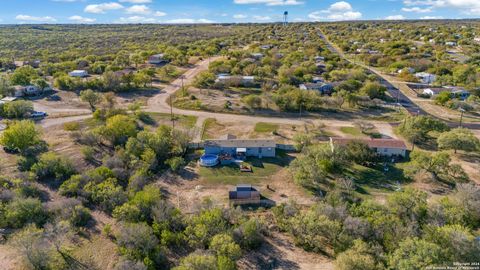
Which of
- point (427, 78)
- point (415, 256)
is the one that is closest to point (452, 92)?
point (427, 78)

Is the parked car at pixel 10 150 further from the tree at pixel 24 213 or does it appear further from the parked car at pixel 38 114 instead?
the tree at pixel 24 213

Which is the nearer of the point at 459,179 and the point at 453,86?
the point at 459,179

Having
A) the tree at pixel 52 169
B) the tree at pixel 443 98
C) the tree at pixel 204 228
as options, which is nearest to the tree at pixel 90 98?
the tree at pixel 52 169

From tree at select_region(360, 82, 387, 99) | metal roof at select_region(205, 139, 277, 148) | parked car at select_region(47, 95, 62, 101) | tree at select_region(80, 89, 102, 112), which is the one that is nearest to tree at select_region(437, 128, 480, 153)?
metal roof at select_region(205, 139, 277, 148)

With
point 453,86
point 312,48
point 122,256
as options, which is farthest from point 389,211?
point 312,48

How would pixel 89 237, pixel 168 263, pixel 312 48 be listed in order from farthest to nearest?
pixel 312 48 → pixel 89 237 → pixel 168 263

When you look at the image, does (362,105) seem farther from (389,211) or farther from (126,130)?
(126,130)
